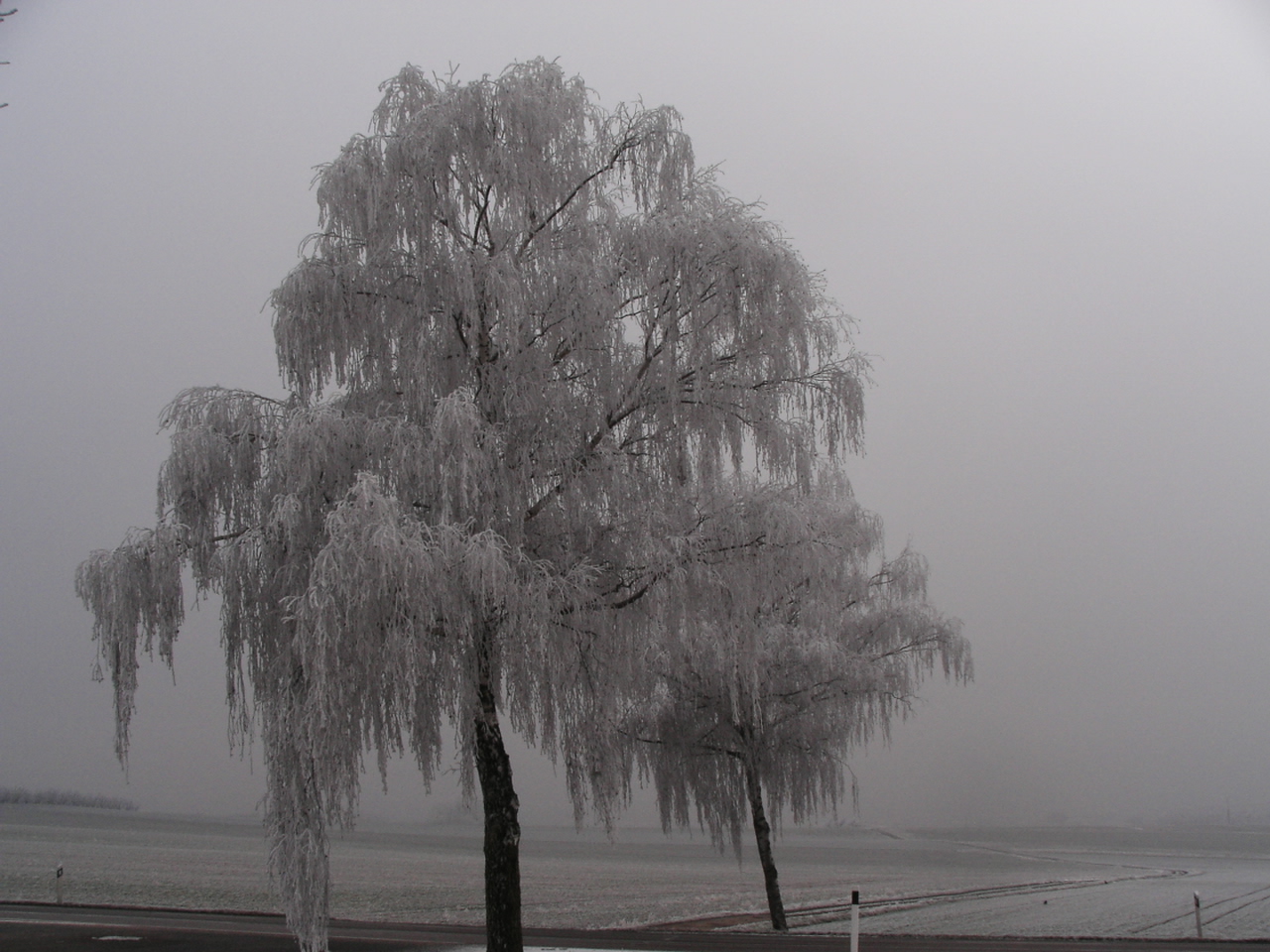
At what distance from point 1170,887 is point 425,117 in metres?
38.8

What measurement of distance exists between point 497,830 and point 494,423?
447 centimetres

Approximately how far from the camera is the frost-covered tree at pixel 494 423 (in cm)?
1038

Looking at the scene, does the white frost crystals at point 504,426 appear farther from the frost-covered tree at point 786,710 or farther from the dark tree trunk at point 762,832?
the dark tree trunk at point 762,832

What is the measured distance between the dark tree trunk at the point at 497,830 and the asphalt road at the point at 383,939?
4392 mm

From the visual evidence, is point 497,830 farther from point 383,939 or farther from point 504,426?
→ point 383,939

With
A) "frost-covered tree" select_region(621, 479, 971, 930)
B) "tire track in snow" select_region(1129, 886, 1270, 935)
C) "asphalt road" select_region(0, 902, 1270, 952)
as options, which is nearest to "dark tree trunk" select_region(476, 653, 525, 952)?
"asphalt road" select_region(0, 902, 1270, 952)

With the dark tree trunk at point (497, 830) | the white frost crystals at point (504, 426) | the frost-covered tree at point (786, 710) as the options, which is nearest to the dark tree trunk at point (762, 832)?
the frost-covered tree at point (786, 710)

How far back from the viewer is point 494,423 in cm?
1136

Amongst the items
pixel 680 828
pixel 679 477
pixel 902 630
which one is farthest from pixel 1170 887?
pixel 679 477

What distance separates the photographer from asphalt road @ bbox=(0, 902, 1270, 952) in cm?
1519

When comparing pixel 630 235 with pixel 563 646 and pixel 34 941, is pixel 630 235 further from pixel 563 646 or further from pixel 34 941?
pixel 34 941

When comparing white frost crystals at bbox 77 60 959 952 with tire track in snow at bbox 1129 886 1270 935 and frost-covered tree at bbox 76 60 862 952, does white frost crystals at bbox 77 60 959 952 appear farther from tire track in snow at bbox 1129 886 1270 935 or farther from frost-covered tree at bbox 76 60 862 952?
tire track in snow at bbox 1129 886 1270 935

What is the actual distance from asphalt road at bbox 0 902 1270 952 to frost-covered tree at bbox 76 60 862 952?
19.9 feet

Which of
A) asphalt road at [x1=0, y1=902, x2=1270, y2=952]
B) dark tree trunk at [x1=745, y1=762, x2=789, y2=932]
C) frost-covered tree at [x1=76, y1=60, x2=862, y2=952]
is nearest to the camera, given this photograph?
frost-covered tree at [x1=76, y1=60, x2=862, y2=952]
